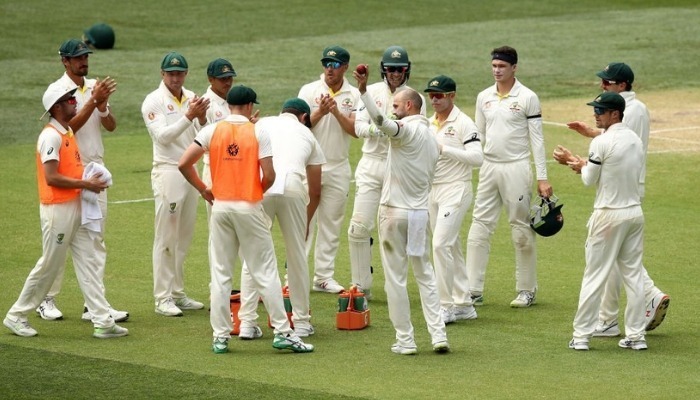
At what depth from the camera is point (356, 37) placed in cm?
3281

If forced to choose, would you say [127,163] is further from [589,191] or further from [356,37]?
[356,37]

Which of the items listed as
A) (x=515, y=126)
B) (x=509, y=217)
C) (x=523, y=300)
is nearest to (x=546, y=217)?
(x=509, y=217)

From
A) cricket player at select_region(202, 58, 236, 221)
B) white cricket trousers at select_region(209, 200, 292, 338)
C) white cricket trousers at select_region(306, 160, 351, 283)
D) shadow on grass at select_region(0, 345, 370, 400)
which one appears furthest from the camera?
white cricket trousers at select_region(306, 160, 351, 283)

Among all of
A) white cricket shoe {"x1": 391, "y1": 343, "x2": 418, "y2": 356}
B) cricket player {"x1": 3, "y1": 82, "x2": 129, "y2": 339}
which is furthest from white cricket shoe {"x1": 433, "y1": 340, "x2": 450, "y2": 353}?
cricket player {"x1": 3, "y1": 82, "x2": 129, "y2": 339}

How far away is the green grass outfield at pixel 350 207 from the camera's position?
1132cm

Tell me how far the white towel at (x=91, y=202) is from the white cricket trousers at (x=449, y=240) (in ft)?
11.0

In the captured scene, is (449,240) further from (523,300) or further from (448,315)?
(523,300)

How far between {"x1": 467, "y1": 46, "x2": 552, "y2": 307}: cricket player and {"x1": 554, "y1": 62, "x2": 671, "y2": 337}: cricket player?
46.8 inches

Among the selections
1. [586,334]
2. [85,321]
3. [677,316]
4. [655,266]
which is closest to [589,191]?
[655,266]

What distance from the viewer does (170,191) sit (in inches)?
546

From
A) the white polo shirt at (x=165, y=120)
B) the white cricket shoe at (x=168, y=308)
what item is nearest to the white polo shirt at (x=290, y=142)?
the white polo shirt at (x=165, y=120)

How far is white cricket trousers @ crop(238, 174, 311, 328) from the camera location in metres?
12.7

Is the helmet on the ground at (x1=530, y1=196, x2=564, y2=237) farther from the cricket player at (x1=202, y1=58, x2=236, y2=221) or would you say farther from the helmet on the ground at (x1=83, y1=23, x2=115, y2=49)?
the helmet on the ground at (x1=83, y1=23, x2=115, y2=49)

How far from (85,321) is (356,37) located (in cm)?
2021
